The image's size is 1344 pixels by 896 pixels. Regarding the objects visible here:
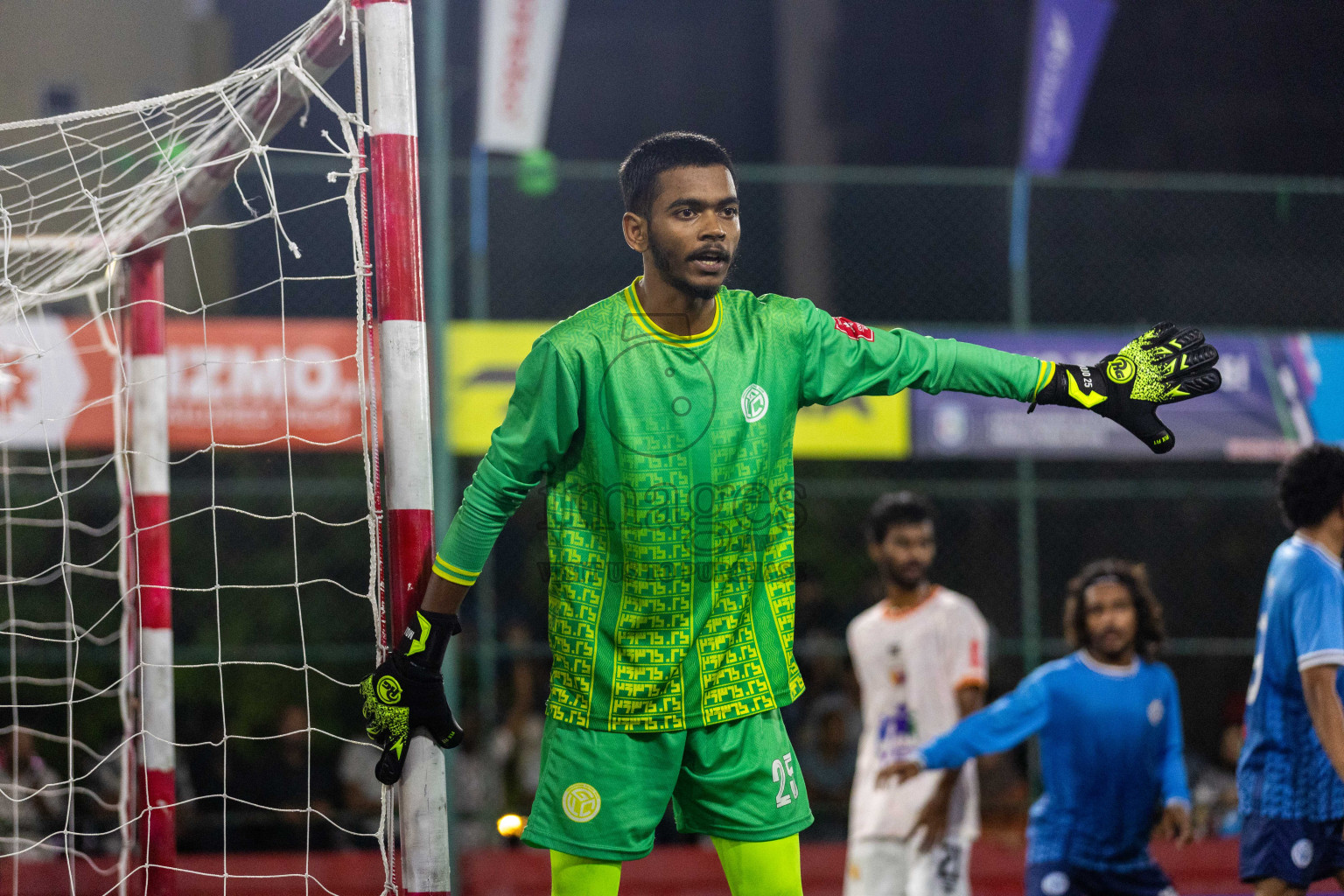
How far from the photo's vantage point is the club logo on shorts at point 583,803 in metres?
2.63

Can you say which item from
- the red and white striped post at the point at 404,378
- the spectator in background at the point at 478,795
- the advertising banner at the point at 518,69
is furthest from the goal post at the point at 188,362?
the advertising banner at the point at 518,69

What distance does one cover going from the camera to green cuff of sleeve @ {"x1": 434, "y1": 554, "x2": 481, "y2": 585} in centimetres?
268

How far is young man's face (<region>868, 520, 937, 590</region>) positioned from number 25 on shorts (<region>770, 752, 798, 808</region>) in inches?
A: 98.5

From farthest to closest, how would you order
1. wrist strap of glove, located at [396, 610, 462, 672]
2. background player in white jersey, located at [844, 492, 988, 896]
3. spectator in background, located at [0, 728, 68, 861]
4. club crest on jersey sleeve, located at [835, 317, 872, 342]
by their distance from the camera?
spectator in background, located at [0, 728, 68, 861] < background player in white jersey, located at [844, 492, 988, 896] < club crest on jersey sleeve, located at [835, 317, 872, 342] < wrist strap of glove, located at [396, 610, 462, 672]

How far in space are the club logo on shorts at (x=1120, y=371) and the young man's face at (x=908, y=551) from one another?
95.3 inches

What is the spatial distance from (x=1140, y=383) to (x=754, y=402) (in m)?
0.77

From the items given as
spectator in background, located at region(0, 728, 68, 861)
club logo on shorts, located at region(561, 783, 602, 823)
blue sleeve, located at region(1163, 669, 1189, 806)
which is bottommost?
spectator in background, located at region(0, 728, 68, 861)

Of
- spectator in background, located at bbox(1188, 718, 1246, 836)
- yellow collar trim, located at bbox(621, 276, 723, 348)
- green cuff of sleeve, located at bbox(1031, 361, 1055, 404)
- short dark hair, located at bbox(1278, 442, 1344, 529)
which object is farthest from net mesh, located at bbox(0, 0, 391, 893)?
spectator in background, located at bbox(1188, 718, 1246, 836)

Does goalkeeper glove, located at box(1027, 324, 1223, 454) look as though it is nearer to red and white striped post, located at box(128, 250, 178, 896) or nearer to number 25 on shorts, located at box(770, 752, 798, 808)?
number 25 on shorts, located at box(770, 752, 798, 808)

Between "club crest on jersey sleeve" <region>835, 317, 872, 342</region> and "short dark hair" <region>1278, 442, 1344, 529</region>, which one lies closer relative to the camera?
"club crest on jersey sleeve" <region>835, 317, 872, 342</region>

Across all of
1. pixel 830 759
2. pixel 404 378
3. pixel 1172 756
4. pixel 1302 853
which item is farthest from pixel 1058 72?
pixel 404 378

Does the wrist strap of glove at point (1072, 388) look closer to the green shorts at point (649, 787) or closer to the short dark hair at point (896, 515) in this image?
the green shorts at point (649, 787)

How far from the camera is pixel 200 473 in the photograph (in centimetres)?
1022

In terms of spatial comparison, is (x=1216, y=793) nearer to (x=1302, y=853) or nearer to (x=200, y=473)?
(x=1302, y=853)
